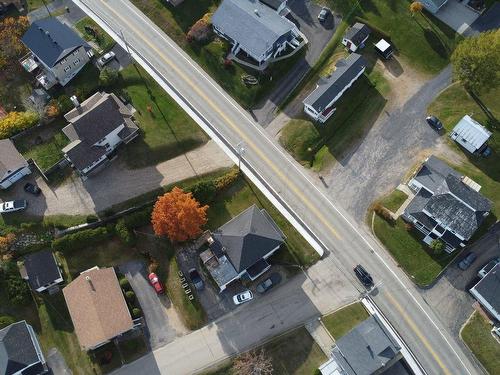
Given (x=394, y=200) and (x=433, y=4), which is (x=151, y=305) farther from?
(x=433, y=4)

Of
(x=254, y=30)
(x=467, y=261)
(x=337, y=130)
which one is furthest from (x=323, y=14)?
(x=467, y=261)

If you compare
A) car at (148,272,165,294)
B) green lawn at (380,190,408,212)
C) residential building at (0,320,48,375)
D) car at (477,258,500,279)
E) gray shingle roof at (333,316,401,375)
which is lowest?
residential building at (0,320,48,375)

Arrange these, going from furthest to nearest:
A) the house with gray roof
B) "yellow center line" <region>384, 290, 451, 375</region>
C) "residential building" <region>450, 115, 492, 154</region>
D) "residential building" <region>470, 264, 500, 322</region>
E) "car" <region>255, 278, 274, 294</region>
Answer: the house with gray roof → "residential building" <region>450, 115, 492, 154</region> → "car" <region>255, 278, 274, 294</region> → "residential building" <region>470, 264, 500, 322</region> → "yellow center line" <region>384, 290, 451, 375</region>

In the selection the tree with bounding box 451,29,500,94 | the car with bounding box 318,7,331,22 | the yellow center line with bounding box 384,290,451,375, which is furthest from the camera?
the car with bounding box 318,7,331,22

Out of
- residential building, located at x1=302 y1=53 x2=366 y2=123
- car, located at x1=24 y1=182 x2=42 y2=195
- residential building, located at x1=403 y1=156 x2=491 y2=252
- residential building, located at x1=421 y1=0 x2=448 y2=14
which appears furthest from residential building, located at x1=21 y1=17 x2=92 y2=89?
residential building, located at x1=421 y1=0 x2=448 y2=14

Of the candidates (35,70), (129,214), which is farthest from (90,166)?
(35,70)

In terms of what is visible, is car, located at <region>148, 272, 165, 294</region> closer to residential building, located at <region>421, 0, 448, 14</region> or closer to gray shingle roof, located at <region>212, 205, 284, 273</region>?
gray shingle roof, located at <region>212, 205, 284, 273</region>
